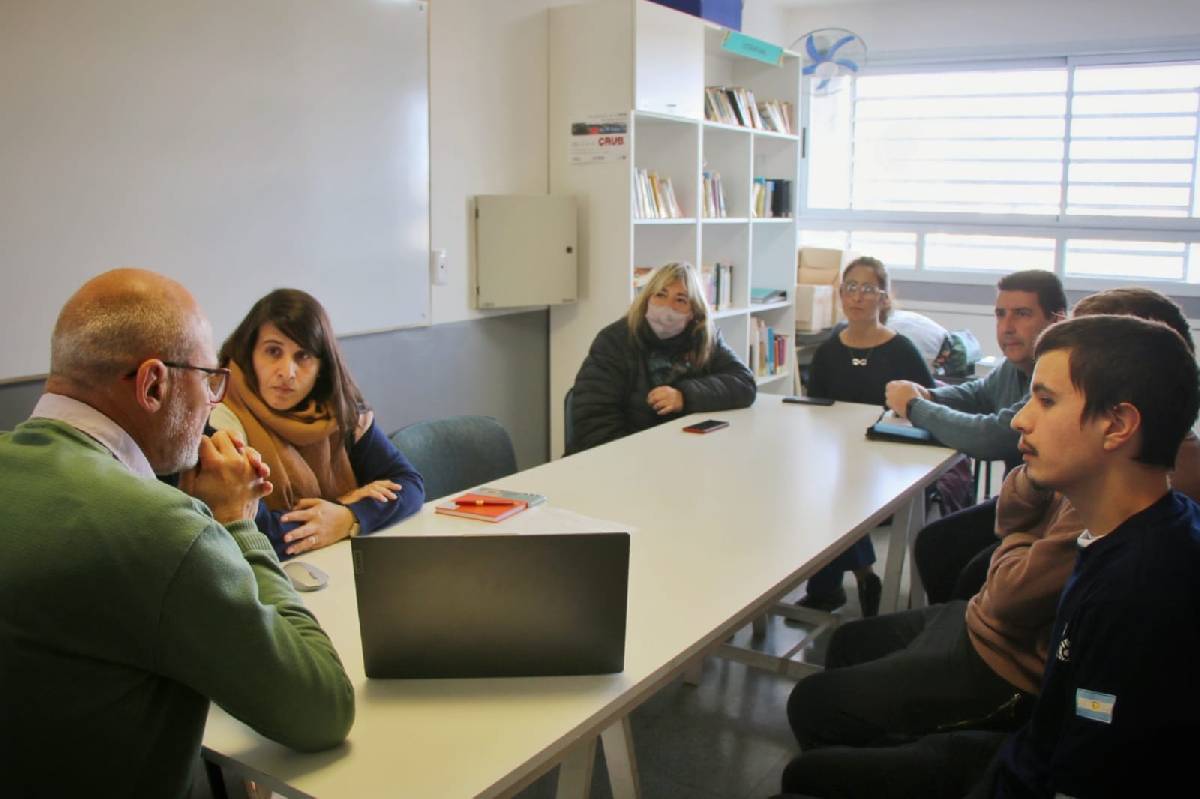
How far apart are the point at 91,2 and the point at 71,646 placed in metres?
2.37

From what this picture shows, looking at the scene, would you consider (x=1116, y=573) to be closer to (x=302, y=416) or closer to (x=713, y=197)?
(x=302, y=416)

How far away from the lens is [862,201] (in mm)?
7395

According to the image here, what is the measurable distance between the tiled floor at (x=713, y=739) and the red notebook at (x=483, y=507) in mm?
751

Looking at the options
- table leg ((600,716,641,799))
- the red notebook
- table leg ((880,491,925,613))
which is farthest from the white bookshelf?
table leg ((600,716,641,799))

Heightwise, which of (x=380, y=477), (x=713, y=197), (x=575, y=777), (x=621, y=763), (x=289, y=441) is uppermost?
(x=713, y=197)

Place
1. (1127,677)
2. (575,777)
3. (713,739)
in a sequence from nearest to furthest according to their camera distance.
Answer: (1127,677), (575,777), (713,739)

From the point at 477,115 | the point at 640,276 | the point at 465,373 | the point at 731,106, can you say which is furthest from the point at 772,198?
the point at 465,373

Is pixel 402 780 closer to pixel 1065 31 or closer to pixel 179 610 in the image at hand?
pixel 179 610

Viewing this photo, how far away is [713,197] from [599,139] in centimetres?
110

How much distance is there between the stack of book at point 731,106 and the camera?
5.47 m

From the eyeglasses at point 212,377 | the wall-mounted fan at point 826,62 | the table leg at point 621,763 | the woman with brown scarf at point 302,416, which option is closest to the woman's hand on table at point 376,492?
the woman with brown scarf at point 302,416

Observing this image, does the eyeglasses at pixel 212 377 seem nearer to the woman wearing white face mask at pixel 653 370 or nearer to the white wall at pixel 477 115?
the woman wearing white face mask at pixel 653 370

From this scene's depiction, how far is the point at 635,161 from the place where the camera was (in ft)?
17.1

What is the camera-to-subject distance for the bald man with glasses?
3.92 ft
